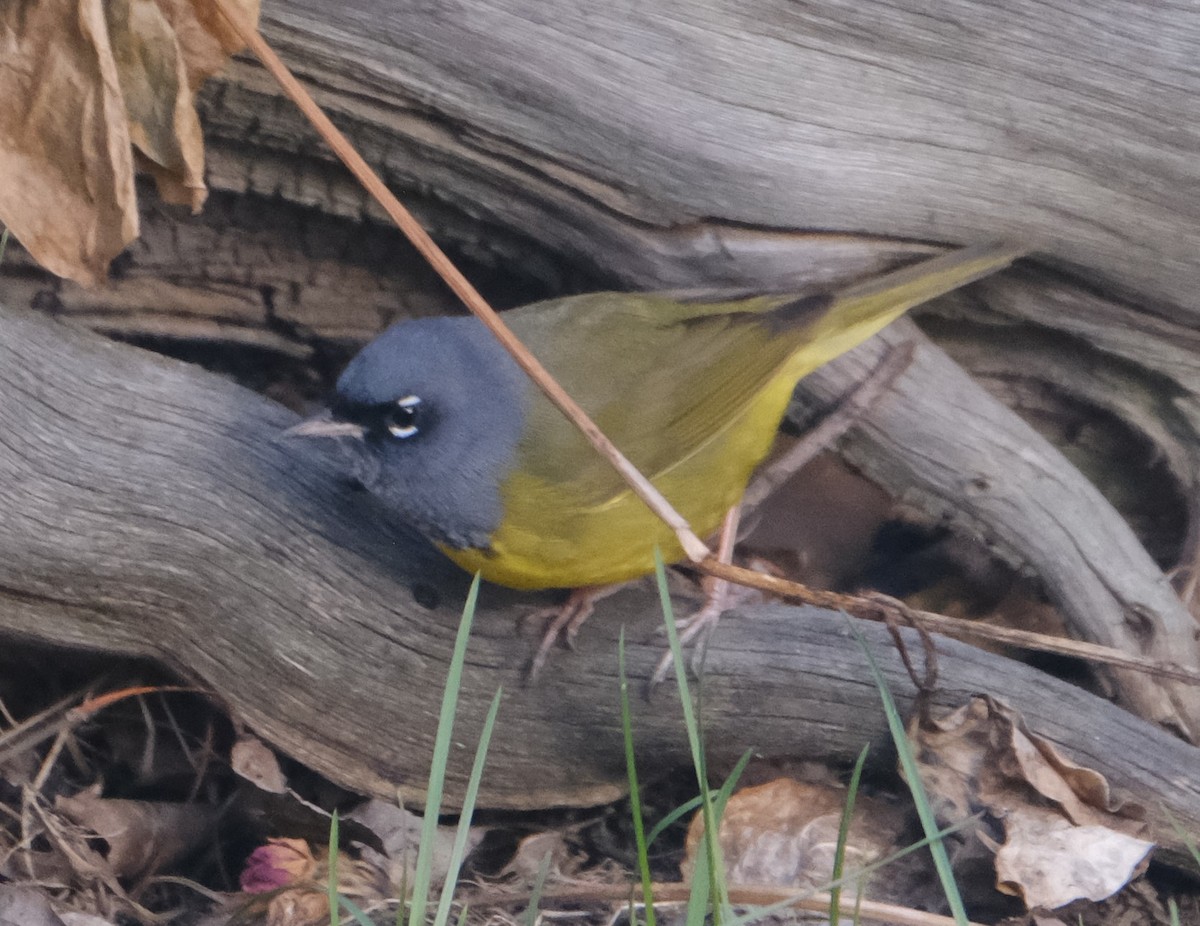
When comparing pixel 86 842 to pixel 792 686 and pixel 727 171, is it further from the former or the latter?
pixel 727 171

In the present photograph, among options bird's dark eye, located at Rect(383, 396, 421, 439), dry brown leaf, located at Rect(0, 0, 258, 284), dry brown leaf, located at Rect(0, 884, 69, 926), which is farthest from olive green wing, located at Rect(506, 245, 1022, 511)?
dry brown leaf, located at Rect(0, 884, 69, 926)

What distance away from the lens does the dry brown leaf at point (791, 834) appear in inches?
A: 95.5

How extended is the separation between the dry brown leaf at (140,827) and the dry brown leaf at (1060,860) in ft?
5.59

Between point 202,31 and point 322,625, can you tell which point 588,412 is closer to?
point 322,625

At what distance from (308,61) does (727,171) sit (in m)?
0.96

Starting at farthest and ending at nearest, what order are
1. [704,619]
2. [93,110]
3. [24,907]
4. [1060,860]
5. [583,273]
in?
1. [583,273]
2. [704,619]
3. [1060,860]
4. [24,907]
5. [93,110]

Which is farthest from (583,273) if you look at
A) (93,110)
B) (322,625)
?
(93,110)

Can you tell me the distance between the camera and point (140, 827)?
2.47m

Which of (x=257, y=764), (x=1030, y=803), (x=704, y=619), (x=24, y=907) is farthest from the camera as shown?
(x=704, y=619)

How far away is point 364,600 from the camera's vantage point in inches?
101

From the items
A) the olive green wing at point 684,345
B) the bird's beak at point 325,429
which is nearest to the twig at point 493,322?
the bird's beak at point 325,429

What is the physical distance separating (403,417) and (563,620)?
0.61 metres

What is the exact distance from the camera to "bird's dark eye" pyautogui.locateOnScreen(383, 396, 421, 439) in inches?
94.5

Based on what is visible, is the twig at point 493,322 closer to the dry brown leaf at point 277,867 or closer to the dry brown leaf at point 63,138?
the dry brown leaf at point 63,138
